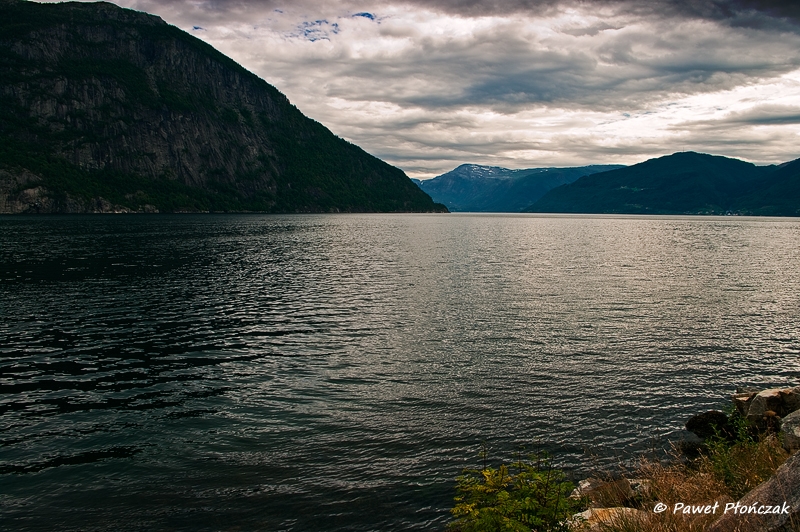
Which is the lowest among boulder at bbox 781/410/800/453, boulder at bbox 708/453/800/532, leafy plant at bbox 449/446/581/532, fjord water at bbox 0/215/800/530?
fjord water at bbox 0/215/800/530

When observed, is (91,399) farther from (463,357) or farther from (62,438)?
(463,357)

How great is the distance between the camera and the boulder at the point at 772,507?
8305 mm

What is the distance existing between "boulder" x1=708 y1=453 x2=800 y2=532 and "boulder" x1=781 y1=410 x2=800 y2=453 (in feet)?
17.8

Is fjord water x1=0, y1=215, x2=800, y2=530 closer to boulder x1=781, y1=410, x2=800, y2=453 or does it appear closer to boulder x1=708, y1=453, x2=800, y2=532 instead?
boulder x1=781, y1=410, x2=800, y2=453

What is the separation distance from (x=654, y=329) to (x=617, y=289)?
58.5ft

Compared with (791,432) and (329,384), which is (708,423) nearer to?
(791,432)

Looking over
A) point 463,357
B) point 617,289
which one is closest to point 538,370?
point 463,357

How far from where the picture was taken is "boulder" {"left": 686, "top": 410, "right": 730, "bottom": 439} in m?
18.9

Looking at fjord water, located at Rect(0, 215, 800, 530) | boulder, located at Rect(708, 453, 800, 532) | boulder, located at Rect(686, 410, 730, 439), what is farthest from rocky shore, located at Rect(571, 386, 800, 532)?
fjord water, located at Rect(0, 215, 800, 530)

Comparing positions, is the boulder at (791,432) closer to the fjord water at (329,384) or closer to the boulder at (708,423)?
the boulder at (708,423)

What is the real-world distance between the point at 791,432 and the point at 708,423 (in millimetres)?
5050

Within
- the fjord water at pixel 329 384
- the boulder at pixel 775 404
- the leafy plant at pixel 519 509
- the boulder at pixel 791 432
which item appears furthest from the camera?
the boulder at pixel 775 404

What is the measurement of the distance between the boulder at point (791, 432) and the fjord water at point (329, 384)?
5.23 m

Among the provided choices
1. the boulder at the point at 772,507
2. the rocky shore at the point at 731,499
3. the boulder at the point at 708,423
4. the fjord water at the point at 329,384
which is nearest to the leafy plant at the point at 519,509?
the rocky shore at the point at 731,499
